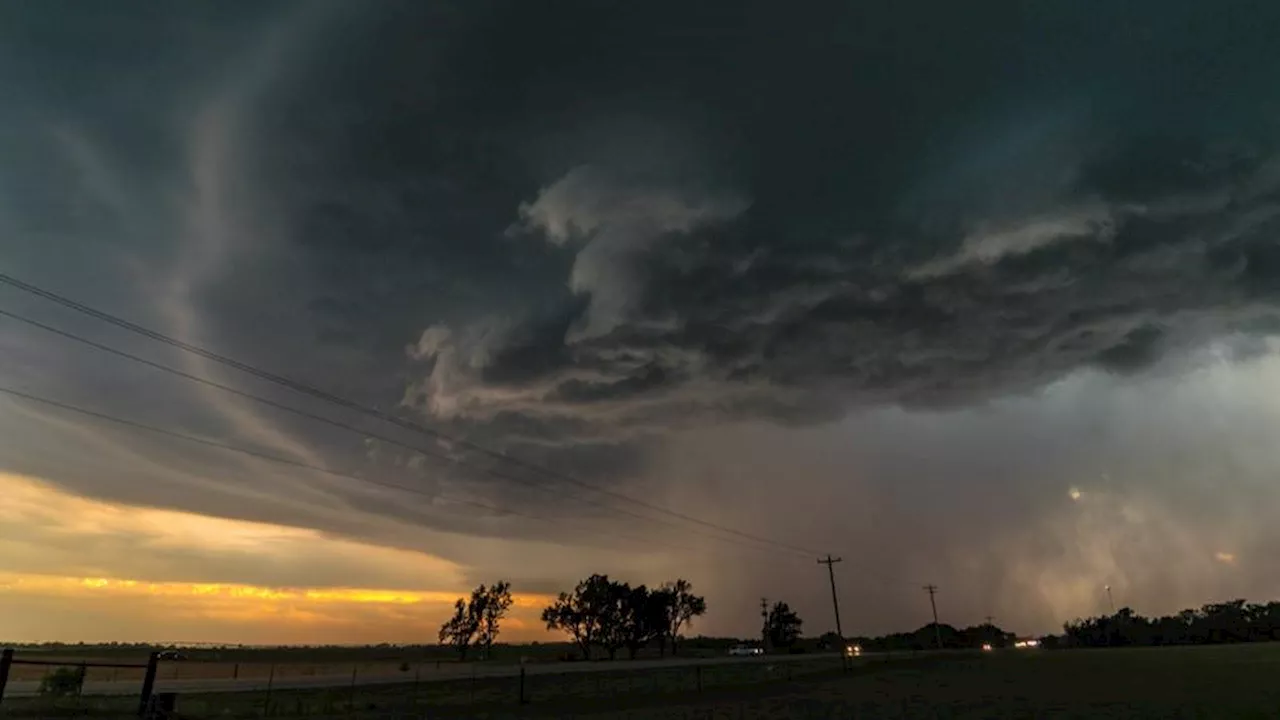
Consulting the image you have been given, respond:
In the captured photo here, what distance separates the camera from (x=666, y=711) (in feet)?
137

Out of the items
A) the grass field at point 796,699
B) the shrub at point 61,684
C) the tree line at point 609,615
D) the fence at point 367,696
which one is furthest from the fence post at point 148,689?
the tree line at point 609,615

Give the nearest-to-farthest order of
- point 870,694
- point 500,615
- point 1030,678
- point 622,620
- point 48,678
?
point 48,678, point 870,694, point 1030,678, point 622,620, point 500,615

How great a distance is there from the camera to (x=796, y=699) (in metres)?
49.8

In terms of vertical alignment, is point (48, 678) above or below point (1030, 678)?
above

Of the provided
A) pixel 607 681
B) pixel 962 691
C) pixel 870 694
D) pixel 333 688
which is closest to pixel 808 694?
pixel 870 694

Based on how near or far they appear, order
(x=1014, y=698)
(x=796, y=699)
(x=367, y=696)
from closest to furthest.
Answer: (x=1014, y=698), (x=796, y=699), (x=367, y=696)

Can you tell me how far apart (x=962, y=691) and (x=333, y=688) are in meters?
52.2

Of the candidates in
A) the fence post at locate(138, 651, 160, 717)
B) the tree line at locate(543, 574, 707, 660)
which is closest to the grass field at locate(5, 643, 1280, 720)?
the fence post at locate(138, 651, 160, 717)

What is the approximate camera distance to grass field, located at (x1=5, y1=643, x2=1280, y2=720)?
1526 inches

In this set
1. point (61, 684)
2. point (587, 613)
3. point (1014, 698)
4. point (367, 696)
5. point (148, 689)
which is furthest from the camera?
point (587, 613)

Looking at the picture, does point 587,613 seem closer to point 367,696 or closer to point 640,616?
point 640,616

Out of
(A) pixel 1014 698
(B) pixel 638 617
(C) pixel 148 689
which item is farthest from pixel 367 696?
(B) pixel 638 617

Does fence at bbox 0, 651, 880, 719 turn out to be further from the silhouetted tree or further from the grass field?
the silhouetted tree

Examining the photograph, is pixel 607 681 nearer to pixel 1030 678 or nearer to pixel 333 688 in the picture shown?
pixel 333 688
